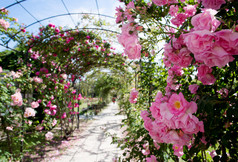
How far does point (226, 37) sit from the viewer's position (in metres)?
0.36

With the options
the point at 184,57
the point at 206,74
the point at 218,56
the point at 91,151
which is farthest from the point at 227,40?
Answer: the point at 91,151

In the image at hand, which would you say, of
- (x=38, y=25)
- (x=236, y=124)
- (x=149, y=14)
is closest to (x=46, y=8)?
(x=38, y=25)

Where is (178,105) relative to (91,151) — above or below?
above

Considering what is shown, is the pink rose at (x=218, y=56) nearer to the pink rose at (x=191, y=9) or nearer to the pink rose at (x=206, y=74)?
the pink rose at (x=206, y=74)

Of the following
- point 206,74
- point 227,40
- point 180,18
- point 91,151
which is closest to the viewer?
point 227,40

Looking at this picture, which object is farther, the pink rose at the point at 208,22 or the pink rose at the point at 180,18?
the pink rose at the point at 180,18

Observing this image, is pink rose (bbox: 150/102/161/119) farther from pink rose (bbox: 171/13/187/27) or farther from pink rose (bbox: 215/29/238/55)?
pink rose (bbox: 171/13/187/27)

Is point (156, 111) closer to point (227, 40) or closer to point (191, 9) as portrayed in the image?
point (227, 40)

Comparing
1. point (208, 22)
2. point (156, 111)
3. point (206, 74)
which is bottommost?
point (156, 111)

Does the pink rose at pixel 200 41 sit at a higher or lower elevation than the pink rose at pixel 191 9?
lower

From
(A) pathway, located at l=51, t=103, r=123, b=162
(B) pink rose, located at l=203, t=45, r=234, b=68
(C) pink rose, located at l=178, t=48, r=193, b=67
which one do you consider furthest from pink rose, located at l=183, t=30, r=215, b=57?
(A) pathway, located at l=51, t=103, r=123, b=162

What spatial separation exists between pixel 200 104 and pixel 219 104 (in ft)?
0.31

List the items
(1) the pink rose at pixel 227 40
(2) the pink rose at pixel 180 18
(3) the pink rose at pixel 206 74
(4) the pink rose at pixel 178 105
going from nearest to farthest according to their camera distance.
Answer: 1. (1) the pink rose at pixel 227 40
2. (4) the pink rose at pixel 178 105
3. (3) the pink rose at pixel 206 74
4. (2) the pink rose at pixel 180 18

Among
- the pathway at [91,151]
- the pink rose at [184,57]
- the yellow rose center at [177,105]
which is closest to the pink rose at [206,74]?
the pink rose at [184,57]
